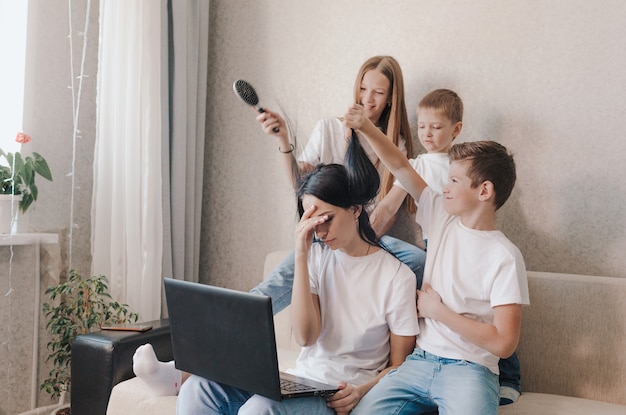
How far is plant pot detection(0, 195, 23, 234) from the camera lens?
2420 millimetres

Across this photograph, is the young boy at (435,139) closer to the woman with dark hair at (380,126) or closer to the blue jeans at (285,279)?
the woman with dark hair at (380,126)

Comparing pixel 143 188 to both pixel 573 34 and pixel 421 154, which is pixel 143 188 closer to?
pixel 421 154

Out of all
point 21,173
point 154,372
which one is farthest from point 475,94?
point 21,173

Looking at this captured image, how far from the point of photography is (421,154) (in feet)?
7.92

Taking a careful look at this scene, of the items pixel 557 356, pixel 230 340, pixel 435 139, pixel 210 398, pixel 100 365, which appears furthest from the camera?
pixel 435 139

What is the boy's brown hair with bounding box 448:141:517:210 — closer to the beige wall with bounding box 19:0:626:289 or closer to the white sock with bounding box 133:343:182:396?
the beige wall with bounding box 19:0:626:289

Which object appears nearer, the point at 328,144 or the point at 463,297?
the point at 463,297

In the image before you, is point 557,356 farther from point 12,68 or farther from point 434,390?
point 12,68

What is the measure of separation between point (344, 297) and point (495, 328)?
410 mm

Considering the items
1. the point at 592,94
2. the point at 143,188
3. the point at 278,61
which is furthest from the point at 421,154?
the point at 143,188

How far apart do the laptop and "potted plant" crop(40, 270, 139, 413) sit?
992 mm

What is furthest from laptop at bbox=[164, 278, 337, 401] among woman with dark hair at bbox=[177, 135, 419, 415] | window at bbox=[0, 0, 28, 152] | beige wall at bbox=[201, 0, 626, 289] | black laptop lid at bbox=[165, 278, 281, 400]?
window at bbox=[0, 0, 28, 152]

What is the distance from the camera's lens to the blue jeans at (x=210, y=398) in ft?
5.25

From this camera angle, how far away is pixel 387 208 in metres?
2.26
